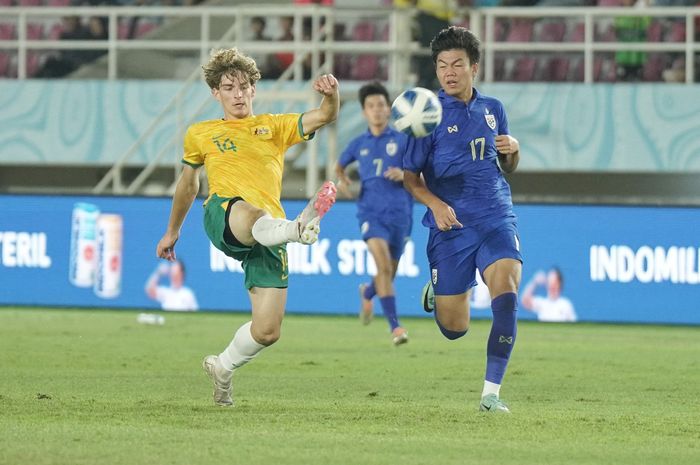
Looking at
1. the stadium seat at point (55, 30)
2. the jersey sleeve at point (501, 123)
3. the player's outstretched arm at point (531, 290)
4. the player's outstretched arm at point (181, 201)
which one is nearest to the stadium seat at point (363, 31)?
the stadium seat at point (55, 30)

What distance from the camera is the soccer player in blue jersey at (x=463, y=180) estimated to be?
30.5ft

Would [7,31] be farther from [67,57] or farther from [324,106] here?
[324,106]

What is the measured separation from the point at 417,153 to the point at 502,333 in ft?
4.19

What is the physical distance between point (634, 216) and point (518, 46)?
4124 millimetres

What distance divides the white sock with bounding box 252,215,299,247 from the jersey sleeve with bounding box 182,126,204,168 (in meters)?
0.71

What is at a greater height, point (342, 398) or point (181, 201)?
point (181, 201)

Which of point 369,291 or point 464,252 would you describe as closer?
point 464,252

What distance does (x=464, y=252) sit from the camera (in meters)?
9.43

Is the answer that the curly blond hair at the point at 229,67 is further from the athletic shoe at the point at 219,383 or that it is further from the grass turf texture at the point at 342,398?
the grass turf texture at the point at 342,398

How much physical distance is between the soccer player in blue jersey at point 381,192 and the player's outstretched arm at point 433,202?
18.9 ft

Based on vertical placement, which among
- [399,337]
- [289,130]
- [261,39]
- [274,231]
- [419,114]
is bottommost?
[399,337]

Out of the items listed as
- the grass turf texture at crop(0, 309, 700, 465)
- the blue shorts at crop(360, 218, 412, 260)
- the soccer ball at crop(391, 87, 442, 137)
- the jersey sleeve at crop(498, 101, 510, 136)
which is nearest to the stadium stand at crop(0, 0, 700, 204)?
the blue shorts at crop(360, 218, 412, 260)

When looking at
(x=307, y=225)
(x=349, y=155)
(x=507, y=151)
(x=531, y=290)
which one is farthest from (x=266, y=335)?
(x=531, y=290)

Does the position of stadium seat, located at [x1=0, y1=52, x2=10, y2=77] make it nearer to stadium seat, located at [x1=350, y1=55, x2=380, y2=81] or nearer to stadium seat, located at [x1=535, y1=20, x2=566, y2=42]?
stadium seat, located at [x1=350, y1=55, x2=380, y2=81]
